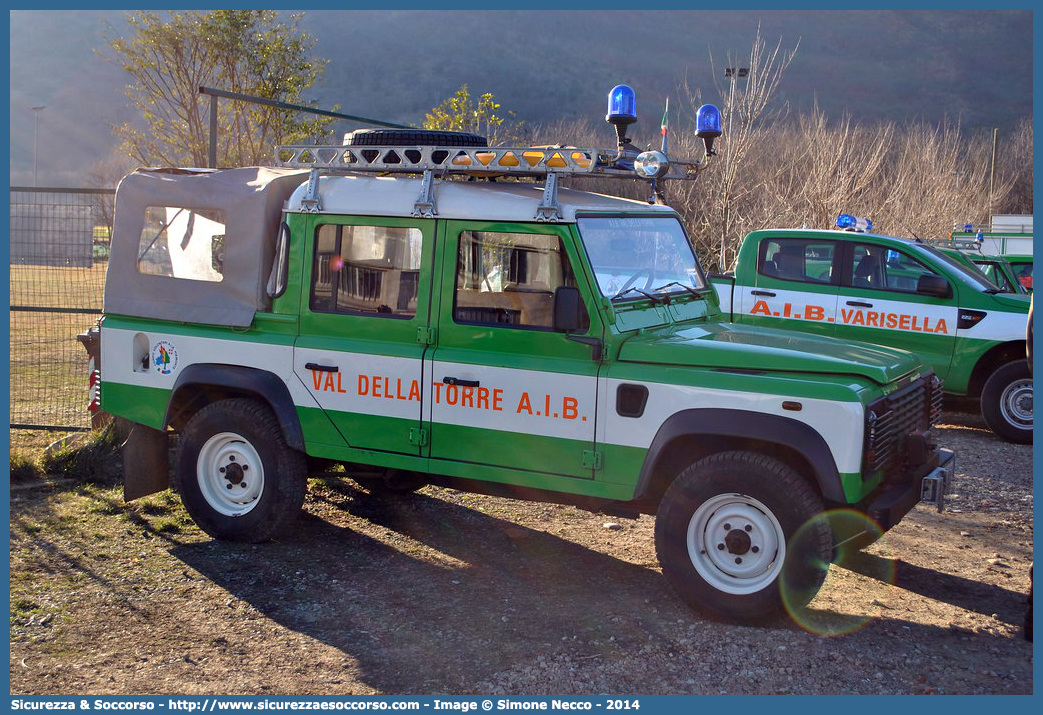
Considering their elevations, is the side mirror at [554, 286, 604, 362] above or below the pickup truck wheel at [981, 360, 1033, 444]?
above

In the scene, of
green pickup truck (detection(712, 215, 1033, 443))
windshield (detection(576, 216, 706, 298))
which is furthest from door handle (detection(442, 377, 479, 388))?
green pickup truck (detection(712, 215, 1033, 443))

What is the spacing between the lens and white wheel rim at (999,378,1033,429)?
902 cm

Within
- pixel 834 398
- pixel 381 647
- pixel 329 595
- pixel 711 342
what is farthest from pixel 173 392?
pixel 834 398

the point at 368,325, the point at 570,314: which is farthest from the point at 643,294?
the point at 368,325

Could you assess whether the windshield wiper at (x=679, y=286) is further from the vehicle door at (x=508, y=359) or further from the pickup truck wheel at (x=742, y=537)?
the pickup truck wheel at (x=742, y=537)

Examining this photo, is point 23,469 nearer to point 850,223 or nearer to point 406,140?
point 406,140

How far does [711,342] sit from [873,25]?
4493 inches

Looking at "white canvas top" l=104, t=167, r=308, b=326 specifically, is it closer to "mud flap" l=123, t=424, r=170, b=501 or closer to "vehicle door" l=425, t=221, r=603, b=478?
"mud flap" l=123, t=424, r=170, b=501

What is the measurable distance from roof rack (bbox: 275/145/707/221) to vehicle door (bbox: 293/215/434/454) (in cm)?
24

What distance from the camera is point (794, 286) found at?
962cm

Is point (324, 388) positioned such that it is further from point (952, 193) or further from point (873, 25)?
point (873, 25)

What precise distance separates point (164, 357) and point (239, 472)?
862 mm

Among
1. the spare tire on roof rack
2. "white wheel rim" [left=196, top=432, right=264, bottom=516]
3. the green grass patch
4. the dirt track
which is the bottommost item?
the dirt track

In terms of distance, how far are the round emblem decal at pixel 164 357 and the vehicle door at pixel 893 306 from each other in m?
6.22
